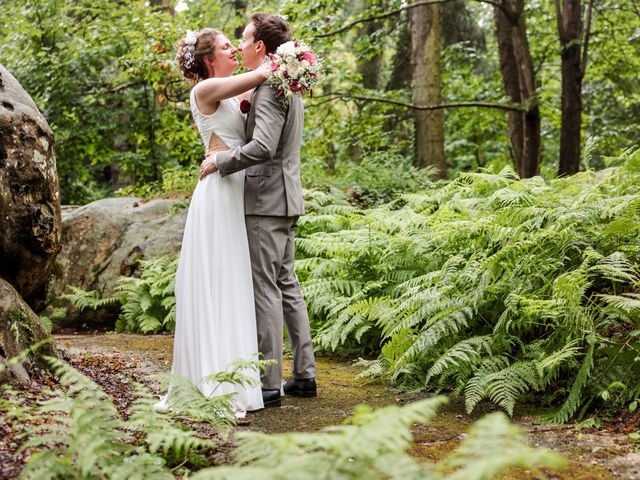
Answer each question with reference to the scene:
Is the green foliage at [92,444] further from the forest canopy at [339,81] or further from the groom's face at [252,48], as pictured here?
the forest canopy at [339,81]

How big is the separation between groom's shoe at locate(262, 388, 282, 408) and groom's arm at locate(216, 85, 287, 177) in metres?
1.61

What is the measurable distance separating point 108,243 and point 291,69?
5.83 meters

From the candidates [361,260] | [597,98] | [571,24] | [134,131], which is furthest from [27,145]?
[597,98]

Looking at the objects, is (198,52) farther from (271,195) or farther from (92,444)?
(92,444)

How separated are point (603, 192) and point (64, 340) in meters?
6.12

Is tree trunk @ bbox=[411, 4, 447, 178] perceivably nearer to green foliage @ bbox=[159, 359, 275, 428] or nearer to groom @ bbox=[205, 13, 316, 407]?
groom @ bbox=[205, 13, 316, 407]

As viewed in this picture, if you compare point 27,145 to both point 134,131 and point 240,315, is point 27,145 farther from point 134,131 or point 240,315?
Result: point 134,131

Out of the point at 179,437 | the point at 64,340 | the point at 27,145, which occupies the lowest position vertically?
the point at 64,340

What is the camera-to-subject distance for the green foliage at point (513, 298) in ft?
13.4

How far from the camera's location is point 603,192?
5.52 meters

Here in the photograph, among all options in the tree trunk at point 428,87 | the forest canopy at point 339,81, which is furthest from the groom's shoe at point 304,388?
the tree trunk at point 428,87

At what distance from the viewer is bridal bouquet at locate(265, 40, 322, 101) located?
14.7 feet

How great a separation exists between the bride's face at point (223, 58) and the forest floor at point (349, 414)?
237 cm

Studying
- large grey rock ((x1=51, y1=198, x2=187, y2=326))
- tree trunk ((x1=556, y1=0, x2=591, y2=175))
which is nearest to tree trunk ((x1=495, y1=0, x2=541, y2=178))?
tree trunk ((x1=556, y1=0, x2=591, y2=175))
